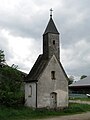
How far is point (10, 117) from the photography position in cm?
2791

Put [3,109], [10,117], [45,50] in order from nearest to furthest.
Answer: [10,117] → [3,109] → [45,50]

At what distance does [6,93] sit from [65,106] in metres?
7.28

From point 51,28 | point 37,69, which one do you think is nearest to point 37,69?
point 37,69

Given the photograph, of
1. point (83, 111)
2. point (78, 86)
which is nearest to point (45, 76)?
point (83, 111)

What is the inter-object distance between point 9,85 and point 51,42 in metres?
7.05

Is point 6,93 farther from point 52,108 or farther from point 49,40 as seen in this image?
point 49,40

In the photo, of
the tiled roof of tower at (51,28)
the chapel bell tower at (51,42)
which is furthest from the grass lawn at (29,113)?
the tiled roof of tower at (51,28)

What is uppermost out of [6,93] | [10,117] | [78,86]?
[78,86]

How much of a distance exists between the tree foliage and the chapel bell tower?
14.1 ft

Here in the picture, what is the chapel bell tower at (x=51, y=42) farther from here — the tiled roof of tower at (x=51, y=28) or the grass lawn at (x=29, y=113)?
the grass lawn at (x=29, y=113)

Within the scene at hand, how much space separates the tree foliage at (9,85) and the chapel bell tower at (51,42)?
4.30 meters

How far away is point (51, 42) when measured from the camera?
3528 cm

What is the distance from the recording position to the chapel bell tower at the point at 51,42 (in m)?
35.1

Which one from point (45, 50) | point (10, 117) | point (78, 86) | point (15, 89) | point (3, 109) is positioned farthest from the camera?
point (78, 86)
